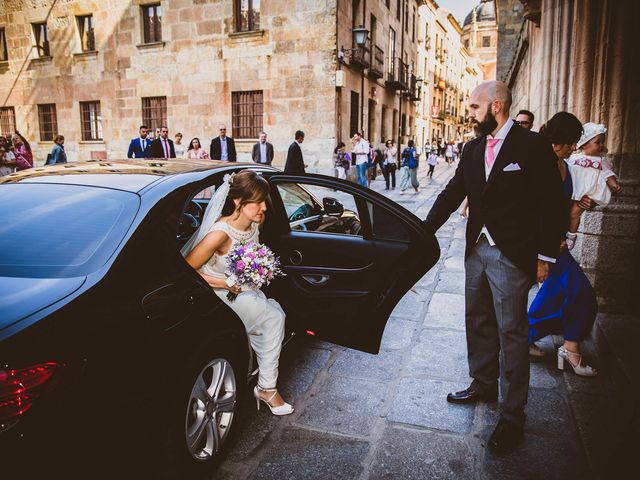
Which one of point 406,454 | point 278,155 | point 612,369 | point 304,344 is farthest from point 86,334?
point 278,155

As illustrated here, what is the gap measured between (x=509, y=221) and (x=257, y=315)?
1.50m

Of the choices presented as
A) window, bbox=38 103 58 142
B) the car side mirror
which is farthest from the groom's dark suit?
window, bbox=38 103 58 142

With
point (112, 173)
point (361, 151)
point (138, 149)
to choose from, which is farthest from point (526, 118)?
point (361, 151)

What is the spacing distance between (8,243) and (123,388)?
3.11ft

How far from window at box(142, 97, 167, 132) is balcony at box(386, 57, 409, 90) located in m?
11.2

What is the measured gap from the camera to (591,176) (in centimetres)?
360

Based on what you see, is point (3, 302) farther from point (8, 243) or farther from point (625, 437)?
point (625, 437)

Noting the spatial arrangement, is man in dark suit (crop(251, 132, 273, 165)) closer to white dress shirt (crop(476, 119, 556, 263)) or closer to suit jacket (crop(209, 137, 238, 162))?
A: suit jacket (crop(209, 137, 238, 162))

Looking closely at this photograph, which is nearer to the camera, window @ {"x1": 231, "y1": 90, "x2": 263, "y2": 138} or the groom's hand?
the groom's hand

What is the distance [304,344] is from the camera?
4066 mm

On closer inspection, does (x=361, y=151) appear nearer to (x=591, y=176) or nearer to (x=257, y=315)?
(x=591, y=176)

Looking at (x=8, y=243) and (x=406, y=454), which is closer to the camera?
(x=8, y=243)

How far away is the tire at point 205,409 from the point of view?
2080 mm

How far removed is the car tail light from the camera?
1488mm
